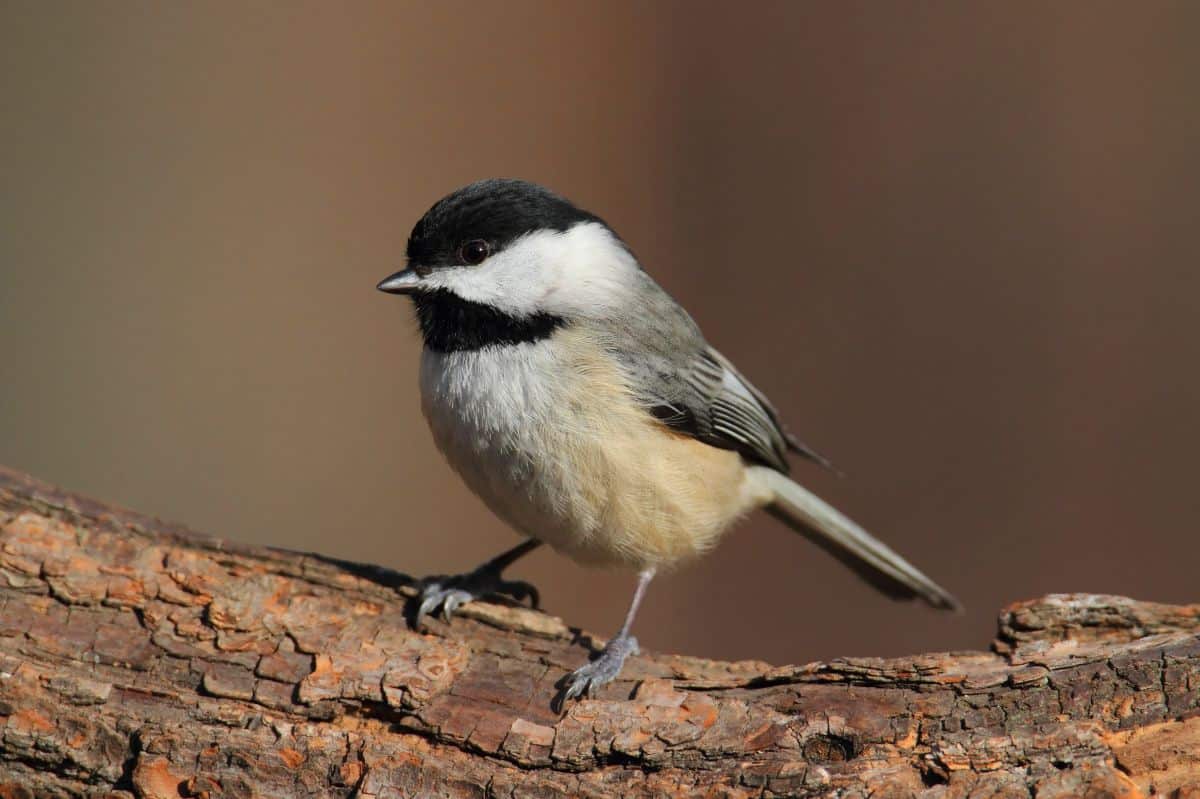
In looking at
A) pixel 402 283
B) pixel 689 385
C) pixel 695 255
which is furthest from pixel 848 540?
pixel 695 255

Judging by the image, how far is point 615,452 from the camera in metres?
2.39

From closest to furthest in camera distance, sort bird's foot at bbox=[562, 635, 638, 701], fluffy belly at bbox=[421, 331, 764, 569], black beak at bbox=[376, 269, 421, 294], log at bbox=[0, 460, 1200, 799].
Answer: log at bbox=[0, 460, 1200, 799], bird's foot at bbox=[562, 635, 638, 701], fluffy belly at bbox=[421, 331, 764, 569], black beak at bbox=[376, 269, 421, 294]

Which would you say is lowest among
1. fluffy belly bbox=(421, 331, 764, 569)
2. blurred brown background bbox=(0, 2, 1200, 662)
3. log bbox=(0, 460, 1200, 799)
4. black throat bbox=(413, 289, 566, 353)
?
log bbox=(0, 460, 1200, 799)

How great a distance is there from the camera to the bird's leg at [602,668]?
2.11 m

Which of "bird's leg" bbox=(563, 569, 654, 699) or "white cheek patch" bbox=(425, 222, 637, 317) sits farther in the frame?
"white cheek patch" bbox=(425, 222, 637, 317)

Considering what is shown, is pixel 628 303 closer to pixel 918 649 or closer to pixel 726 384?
pixel 726 384

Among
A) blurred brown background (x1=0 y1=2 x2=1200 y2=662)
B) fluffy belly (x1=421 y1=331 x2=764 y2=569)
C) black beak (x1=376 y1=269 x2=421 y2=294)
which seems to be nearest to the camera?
fluffy belly (x1=421 y1=331 x2=764 y2=569)

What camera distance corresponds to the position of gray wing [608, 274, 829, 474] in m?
2.54

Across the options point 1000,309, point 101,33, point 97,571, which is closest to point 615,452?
point 97,571

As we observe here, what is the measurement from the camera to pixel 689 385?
2.66 meters

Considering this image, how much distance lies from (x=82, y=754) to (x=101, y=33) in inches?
143

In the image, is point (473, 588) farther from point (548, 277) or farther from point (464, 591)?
point (548, 277)

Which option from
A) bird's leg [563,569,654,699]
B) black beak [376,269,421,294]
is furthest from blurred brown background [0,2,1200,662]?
black beak [376,269,421,294]

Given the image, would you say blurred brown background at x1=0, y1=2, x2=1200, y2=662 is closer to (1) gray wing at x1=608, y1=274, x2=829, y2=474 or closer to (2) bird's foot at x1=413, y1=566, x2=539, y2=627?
(1) gray wing at x1=608, y1=274, x2=829, y2=474
